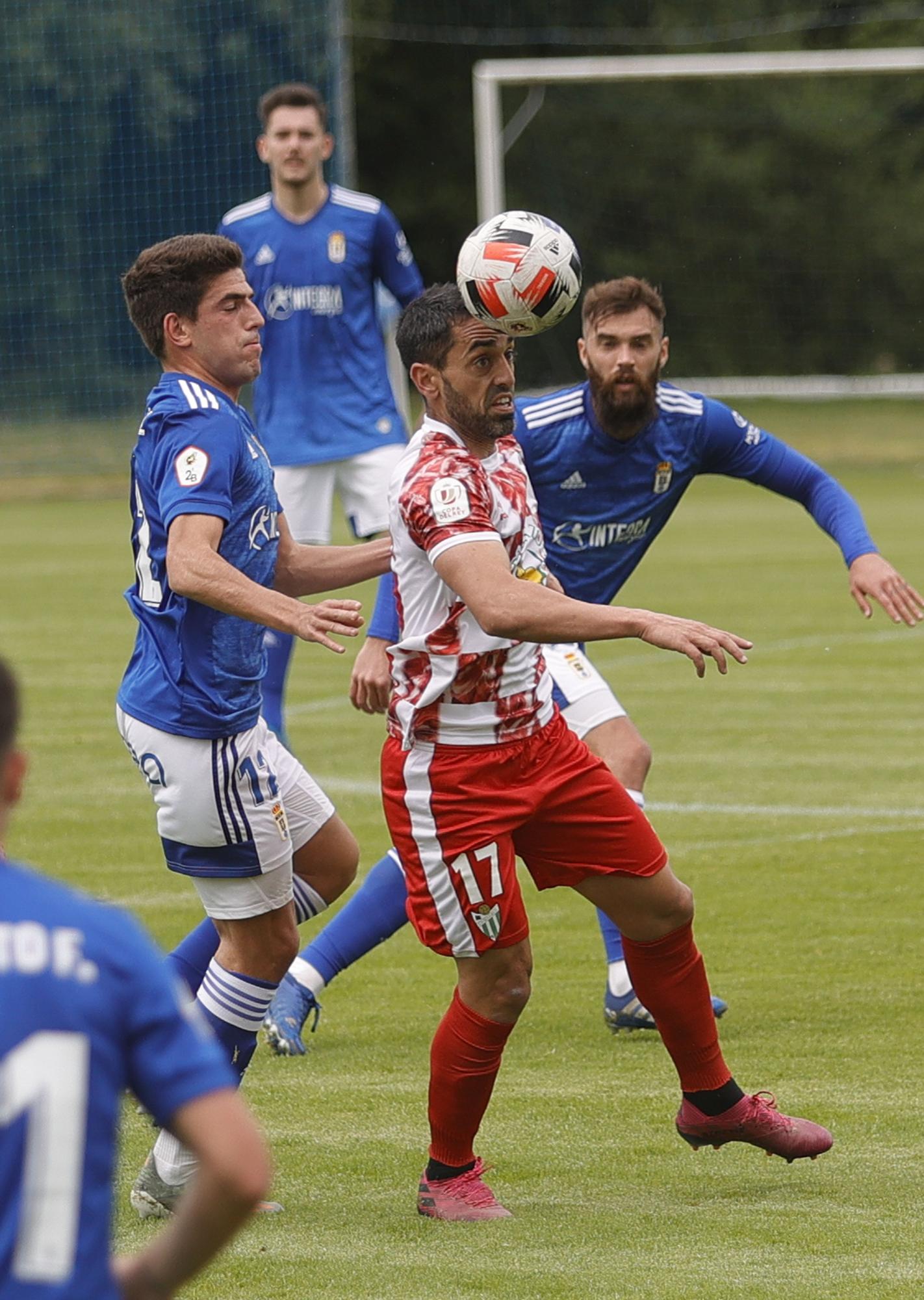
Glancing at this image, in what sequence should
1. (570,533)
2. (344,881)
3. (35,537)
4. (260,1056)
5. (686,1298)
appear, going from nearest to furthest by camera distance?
(686,1298)
(344,881)
(260,1056)
(570,533)
(35,537)

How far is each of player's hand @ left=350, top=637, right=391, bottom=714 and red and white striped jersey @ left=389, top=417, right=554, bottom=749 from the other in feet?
0.81

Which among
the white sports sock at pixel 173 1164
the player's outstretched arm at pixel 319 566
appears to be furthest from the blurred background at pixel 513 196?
the white sports sock at pixel 173 1164

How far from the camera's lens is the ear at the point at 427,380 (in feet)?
14.8

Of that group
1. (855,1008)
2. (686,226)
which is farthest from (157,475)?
(686,226)

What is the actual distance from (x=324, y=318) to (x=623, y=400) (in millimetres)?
3903

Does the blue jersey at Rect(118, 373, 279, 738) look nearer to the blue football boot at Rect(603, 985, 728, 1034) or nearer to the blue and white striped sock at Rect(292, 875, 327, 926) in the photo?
the blue and white striped sock at Rect(292, 875, 327, 926)

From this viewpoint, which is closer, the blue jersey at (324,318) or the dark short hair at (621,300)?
the dark short hair at (621,300)

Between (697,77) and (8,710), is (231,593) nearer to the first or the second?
(8,710)

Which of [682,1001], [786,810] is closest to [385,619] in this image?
[682,1001]

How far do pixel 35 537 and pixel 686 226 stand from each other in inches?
526

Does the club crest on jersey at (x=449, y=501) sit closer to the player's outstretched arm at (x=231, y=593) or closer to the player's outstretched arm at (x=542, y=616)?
the player's outstretched arm at (x=542, y=616)

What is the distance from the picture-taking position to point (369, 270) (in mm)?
9812

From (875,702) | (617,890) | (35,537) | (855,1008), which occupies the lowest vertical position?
(35,537)

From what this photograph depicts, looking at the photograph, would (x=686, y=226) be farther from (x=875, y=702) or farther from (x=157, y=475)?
(x=157, y=475)
